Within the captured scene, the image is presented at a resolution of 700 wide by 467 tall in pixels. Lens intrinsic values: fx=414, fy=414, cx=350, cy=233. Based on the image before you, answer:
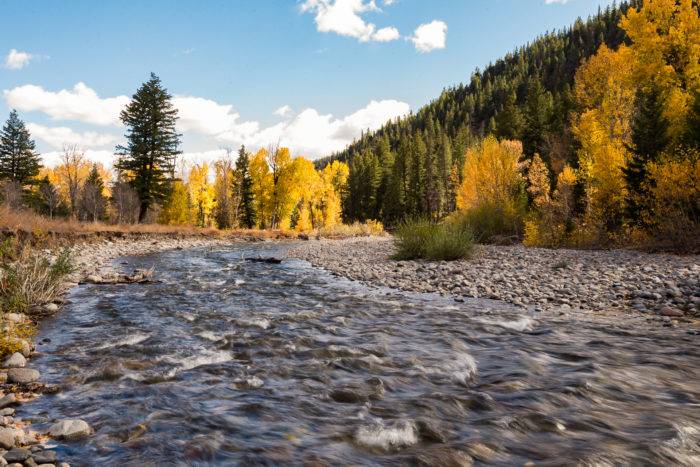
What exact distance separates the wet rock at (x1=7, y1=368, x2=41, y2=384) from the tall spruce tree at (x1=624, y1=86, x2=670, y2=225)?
60.6 feet

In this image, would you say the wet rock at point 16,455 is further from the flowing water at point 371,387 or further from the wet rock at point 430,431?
the wet rock at point 430,431

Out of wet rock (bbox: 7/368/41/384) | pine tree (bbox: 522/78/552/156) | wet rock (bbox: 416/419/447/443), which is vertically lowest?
wet rock (bbox: 7/368/41/384)

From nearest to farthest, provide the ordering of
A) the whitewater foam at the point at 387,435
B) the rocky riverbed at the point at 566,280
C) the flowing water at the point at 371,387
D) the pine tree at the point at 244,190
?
the flowing water at the point at 371,387 → the whitewater foam at the point at 387,435 → the rocky riverbed at the point at 566,280 → the pine tree at the point at 244,190

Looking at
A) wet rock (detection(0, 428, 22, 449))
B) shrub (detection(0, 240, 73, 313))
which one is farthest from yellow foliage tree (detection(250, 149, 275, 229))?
wet rock (detection(0, 428, 22, 449))

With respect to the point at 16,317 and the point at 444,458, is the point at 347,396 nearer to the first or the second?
the point at 444,458

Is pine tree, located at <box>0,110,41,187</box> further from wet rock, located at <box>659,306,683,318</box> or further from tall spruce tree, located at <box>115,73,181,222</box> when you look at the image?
wet rock, located at <box>659,306,683,318</box>

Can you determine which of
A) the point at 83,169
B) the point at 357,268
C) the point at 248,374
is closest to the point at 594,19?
the point at 83,169

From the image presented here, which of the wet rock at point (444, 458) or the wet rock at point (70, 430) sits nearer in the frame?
the wet rock at point (444, 458)

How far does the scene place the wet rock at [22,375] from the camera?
4.68m

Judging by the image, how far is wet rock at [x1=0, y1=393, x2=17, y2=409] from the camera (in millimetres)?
4019

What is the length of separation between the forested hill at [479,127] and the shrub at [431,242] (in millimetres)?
15087

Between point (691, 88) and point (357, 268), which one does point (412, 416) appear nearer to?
point (357, 268)

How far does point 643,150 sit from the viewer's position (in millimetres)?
16203

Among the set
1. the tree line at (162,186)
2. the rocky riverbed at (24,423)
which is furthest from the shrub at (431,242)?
the tree line at (162,186)
